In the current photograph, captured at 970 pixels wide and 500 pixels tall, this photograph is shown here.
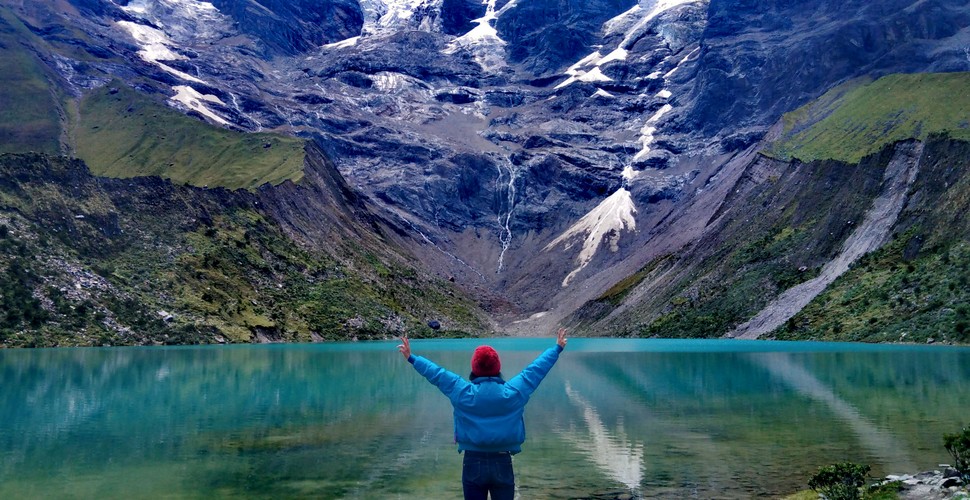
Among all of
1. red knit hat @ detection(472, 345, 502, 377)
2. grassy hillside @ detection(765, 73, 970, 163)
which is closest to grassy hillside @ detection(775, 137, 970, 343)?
grassy hillside @ detection(765, 73, 970, 163)

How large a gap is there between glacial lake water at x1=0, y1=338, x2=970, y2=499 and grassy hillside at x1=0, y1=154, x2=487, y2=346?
4459cm

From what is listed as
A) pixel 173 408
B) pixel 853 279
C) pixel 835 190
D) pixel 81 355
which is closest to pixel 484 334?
pixel 835 190

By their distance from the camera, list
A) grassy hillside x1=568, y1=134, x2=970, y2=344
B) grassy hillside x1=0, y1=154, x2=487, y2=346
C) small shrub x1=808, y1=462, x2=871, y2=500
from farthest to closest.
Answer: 1. grassy hillside x1=0, y1=154, x2=487, y2=346
2. grassy hillside x1=568, y1=134, x2=970, y2=344
3. small shrub x1=808, y1=462, x2=871, y2=500

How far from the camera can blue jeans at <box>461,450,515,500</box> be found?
41.4 feet

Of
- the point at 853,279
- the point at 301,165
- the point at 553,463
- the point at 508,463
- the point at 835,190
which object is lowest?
the point at 553,463

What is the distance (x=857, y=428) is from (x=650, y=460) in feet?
33.4

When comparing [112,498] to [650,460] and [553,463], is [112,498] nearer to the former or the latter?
[553,463]

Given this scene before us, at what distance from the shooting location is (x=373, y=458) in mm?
27562

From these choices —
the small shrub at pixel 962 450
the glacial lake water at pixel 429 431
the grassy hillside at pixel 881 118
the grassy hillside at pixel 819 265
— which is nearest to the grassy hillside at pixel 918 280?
the grassy hillside at pixel 819 265

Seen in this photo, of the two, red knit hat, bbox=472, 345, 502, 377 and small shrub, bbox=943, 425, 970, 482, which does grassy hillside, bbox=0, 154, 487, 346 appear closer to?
red knit hat, bbox=472, 345, 502, 377

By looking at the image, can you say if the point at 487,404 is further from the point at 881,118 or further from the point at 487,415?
the point at 881,118

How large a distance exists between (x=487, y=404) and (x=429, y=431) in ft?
73.5

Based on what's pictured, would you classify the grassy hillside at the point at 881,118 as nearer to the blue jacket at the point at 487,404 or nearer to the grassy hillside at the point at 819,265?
the grassy hillside at the point at 819,265

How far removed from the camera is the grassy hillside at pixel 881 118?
13725cm
